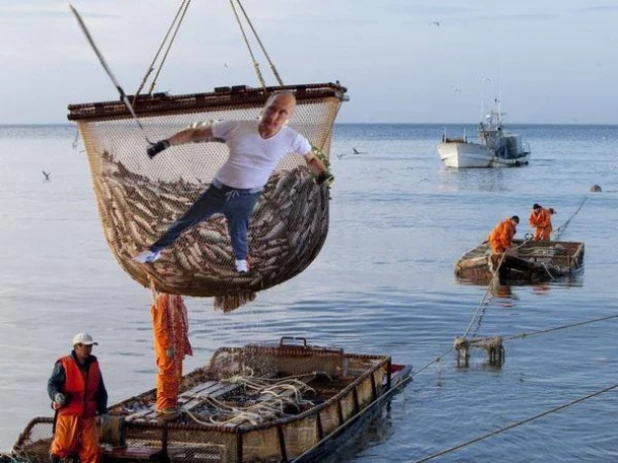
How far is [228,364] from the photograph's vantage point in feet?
49.4

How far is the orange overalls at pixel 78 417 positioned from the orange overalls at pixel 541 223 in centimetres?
2053

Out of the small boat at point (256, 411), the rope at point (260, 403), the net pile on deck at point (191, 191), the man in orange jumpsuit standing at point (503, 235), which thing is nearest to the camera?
the net pile on deck at point (191, 191)

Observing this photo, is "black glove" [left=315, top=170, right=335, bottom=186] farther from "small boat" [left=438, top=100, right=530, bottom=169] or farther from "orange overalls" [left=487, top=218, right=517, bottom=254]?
"small boat" [left=438, top=100, right=530, bottom=169]

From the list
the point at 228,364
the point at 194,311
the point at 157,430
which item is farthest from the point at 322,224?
the point at 194,311

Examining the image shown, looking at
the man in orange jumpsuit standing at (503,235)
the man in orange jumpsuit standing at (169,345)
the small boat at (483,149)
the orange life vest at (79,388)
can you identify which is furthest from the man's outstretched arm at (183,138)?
the small boat at (483,149)

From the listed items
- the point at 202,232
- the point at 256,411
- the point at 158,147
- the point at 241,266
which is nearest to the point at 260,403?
the point at 256,411

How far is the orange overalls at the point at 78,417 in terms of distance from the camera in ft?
33.6

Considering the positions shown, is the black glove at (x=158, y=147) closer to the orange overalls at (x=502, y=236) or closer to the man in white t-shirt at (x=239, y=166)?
the man in white t-shirt at (x=239, y=166)

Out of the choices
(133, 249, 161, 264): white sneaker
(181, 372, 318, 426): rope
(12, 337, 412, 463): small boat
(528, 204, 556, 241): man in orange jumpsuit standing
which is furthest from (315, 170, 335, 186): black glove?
(528, 204, 556, 241): man in orange jumpsuit standing

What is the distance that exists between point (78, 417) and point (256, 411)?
94.7 inches

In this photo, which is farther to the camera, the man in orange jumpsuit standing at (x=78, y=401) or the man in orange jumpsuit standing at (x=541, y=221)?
the man in orange jumpsuit standing at (x=541, y=221)

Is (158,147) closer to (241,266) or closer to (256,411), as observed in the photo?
(241,266)

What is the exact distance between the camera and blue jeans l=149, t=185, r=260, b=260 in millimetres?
8930

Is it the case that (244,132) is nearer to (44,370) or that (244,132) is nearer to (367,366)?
(367,366)
